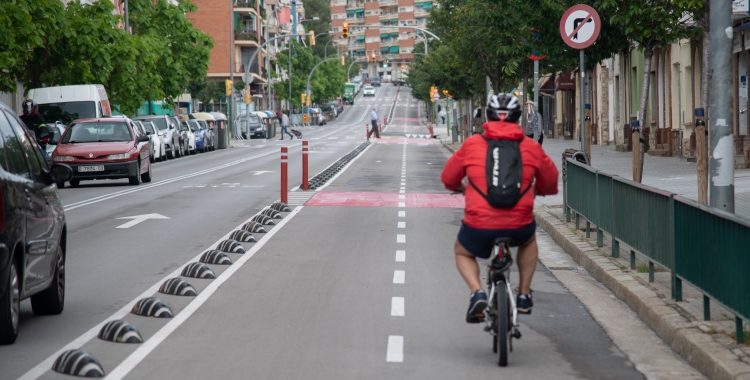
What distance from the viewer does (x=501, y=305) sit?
6.88 meters

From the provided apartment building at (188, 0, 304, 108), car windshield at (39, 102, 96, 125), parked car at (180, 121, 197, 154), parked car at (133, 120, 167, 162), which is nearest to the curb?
car windshield at (39, 102, 96, 125)

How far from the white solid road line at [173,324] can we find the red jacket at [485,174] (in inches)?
88.2

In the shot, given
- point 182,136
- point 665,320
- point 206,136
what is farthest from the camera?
point 206,136

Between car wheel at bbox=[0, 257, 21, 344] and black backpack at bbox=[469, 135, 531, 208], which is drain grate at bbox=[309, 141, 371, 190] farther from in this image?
black backpack at bbox=[469, 135, 531, 208]

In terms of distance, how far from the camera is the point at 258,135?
85.4m

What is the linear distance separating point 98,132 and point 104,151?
4.88ft

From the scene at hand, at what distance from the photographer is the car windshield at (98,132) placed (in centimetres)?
2705

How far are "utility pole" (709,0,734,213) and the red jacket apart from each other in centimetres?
296

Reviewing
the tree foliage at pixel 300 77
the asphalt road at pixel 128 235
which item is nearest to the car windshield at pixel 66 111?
the asphalt road at pixel 128 235

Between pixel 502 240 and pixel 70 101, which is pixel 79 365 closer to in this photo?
pixel 502 240

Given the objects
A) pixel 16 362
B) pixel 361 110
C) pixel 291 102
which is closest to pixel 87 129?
pixel 16 362

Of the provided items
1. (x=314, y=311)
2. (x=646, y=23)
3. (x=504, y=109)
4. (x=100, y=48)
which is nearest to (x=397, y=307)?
(x=314, y=311)

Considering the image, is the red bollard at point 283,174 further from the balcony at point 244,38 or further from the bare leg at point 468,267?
the balcony at point 244,38

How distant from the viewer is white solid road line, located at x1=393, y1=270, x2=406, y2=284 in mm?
11094
